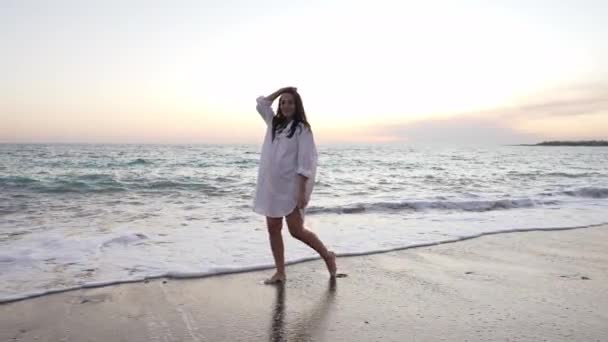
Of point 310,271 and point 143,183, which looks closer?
point 310,271

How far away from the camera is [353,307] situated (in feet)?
11.4

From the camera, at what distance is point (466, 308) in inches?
133

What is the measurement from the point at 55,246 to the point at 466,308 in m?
4.96

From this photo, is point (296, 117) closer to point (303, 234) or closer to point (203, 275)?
point (303, 234)

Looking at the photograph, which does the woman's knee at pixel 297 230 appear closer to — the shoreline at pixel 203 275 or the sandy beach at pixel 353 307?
the sandy beach at pixel 353 307

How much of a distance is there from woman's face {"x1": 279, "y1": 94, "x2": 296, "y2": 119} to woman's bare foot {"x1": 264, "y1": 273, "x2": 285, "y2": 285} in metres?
1.49

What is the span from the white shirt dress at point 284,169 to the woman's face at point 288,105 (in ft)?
0.30

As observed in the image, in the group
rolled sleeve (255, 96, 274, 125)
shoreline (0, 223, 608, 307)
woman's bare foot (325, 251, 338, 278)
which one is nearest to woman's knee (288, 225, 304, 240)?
woman's bare foot (325, 251, 338, 278)

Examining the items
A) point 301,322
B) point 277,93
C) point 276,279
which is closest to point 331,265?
point 276,279

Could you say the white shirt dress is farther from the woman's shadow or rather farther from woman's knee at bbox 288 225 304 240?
the woman's shadow

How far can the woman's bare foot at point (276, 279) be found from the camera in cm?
414

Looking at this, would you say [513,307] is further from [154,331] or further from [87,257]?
[87,257]

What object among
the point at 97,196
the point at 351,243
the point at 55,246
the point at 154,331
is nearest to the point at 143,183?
the point at 97,196

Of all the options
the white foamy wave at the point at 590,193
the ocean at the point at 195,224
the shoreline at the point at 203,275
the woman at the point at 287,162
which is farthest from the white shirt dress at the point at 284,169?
the white foamy wave at the point at 590,193
